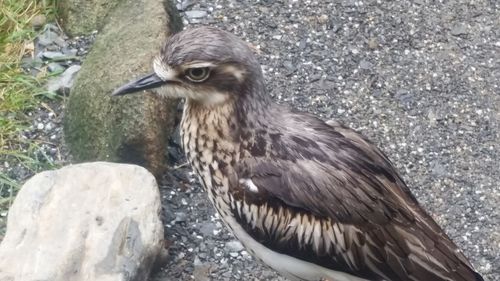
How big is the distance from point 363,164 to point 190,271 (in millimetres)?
1226

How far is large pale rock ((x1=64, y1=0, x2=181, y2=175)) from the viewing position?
18.0 feet

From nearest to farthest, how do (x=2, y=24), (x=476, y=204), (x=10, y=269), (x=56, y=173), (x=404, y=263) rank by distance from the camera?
(x=404, y=263), (x=10, y=269), (x=56, y=173), (x=476, y=204), (x=2, y=24)

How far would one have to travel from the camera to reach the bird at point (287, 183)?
14.2ft

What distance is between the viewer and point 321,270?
451 cm

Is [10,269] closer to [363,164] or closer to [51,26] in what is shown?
[363,164]

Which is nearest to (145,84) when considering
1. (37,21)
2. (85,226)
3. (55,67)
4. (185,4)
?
(85,226)

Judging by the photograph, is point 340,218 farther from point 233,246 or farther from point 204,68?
point 233,246

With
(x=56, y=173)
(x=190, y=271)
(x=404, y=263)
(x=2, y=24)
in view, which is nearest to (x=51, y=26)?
(x=2, y=24)

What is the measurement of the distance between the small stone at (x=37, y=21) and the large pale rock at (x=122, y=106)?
0.65 metres

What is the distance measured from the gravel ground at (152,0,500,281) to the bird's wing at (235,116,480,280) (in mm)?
922

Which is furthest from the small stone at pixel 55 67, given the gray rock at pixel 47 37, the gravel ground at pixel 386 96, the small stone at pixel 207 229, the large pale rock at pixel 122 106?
the small stone at pixel 207 229

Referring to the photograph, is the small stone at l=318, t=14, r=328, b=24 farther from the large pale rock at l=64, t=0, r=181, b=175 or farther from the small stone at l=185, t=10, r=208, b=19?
the large pale rock at l=64, t=0, r=181, b=175

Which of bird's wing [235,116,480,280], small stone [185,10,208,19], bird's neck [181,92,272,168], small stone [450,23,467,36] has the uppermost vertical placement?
bird's neck [181,92,272,168]

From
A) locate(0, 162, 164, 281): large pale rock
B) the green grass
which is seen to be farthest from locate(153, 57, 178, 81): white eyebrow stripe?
the green grass
